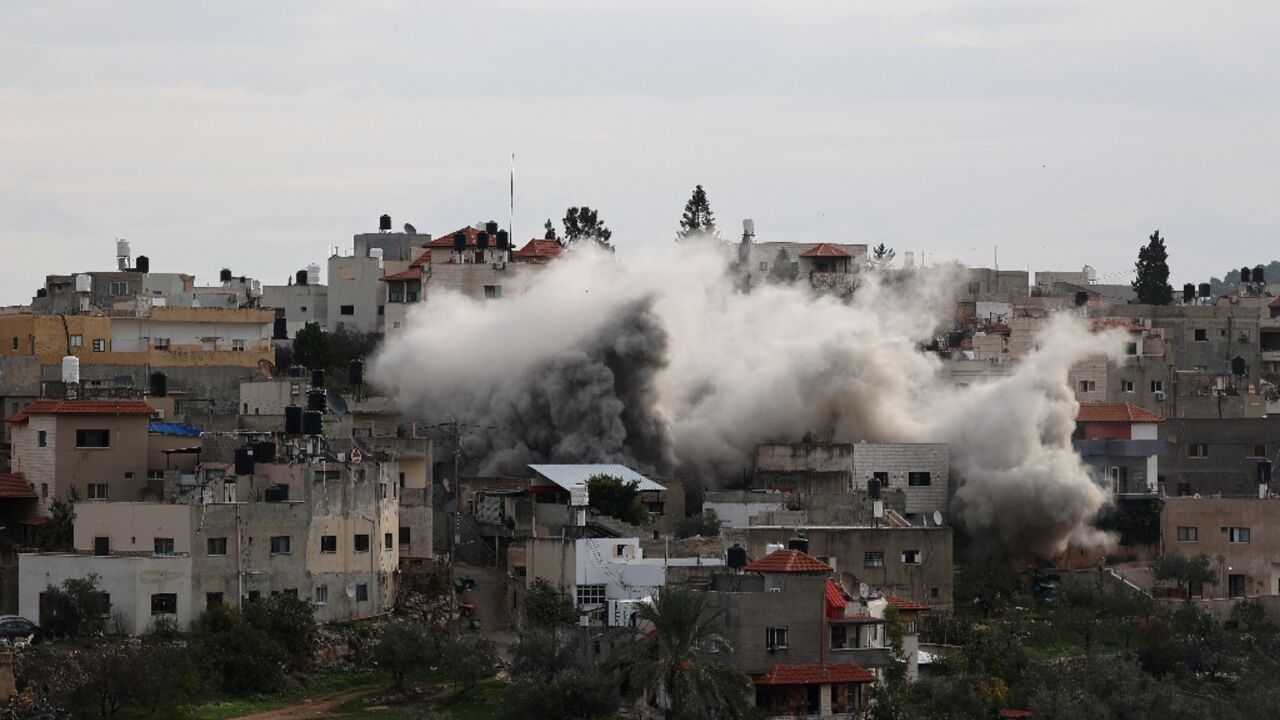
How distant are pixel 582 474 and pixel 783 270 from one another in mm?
38472

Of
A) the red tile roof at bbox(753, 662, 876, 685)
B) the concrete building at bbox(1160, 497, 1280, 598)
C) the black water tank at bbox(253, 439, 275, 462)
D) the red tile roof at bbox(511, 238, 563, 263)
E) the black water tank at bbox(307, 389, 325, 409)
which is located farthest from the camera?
the red tile roof at bbox(511, 238, 563, 263)

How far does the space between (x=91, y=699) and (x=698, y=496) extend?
91.6ft

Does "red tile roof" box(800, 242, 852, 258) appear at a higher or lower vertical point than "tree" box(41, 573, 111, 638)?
higher

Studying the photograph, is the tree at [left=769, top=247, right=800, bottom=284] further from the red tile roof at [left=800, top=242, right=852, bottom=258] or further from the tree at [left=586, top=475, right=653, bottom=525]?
the tree at [left=586, top=475, right=653, bottom=525]

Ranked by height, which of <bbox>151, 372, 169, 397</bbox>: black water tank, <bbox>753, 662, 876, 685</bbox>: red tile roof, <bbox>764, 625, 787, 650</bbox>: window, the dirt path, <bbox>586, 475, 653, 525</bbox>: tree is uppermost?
<bbox>151, 372, 169, 397</bbox>: black water tank

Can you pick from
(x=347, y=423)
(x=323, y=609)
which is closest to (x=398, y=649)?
(x=323, y=609)

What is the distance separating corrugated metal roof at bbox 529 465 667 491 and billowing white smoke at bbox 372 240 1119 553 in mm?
3330

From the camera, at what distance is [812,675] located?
66.2 metres

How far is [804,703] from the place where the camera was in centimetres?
6625

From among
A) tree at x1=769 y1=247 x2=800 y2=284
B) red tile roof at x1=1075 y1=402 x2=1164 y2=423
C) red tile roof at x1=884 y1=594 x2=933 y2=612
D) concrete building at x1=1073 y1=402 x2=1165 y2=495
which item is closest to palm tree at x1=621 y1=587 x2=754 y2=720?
red tile roof at x1=884 y1=594 x2=933 y2=612

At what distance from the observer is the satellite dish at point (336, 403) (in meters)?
87.9

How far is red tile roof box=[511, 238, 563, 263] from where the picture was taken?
108625 millimetres

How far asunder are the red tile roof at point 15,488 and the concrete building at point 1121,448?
103 ft

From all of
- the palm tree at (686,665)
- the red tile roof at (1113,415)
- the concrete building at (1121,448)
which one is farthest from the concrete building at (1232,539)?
the palm tree at (686,665)
